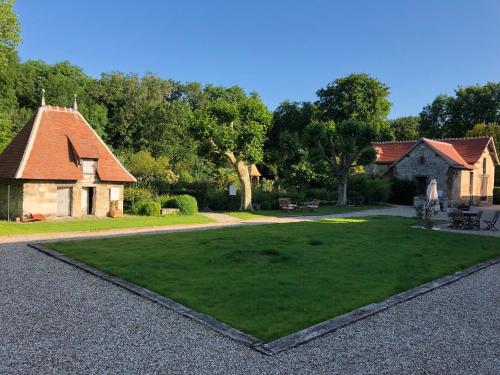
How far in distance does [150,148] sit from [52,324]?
42.6 metres

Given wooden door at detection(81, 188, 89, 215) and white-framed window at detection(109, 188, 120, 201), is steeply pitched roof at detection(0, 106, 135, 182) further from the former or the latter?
wooden door at detection(81, 188, 89, 215)

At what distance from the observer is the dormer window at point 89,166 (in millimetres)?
23422

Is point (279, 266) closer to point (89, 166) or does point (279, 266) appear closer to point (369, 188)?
point (89, 166)

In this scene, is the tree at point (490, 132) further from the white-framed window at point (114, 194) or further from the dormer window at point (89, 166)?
the dormer window at point (89, 166)

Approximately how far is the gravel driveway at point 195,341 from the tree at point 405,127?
64.0 m

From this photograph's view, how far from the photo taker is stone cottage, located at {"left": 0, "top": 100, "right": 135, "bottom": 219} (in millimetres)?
21609

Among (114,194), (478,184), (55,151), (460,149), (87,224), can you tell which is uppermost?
(460,149)

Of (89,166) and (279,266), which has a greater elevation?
(89,166)

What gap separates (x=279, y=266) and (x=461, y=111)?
55834 millimetres

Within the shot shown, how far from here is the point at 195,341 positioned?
5.90 metres

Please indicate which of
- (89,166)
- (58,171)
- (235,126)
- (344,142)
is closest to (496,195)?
(344,142)

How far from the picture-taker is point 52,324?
649cm

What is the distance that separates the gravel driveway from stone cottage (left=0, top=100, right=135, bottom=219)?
14.6 meters

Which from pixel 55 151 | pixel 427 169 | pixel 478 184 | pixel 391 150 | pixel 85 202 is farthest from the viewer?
pixel 391 150
